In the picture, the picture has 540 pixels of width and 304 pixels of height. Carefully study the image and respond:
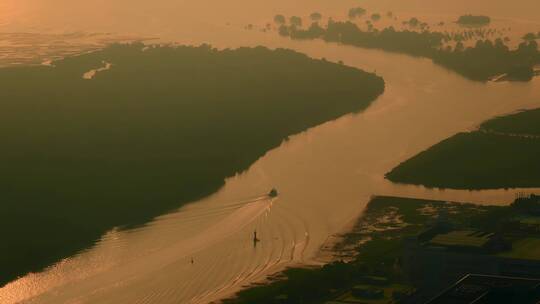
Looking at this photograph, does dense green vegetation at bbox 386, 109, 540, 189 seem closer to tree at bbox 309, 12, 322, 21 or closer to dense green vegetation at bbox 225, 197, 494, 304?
dense green vegetation at bbox 225, 197, 494, 304

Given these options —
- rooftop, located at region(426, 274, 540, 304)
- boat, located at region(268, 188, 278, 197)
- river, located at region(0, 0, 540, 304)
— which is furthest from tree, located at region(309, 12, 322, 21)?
rooftop, located at region(426, 274, 540, 304)

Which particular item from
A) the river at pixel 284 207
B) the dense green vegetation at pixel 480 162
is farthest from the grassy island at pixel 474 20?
the dense green vegetation at pixel 480 162

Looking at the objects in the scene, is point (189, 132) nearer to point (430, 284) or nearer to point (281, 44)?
point (430, 284)

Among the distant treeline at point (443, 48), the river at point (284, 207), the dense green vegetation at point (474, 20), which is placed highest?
the dense green vegetation at point (474, 20)

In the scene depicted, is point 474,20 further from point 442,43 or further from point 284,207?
point 284,207

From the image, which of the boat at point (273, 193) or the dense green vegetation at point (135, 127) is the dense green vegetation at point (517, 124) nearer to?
the dense green vegetation at point (135, 127)

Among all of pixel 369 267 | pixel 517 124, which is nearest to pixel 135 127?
pixel 517 124
